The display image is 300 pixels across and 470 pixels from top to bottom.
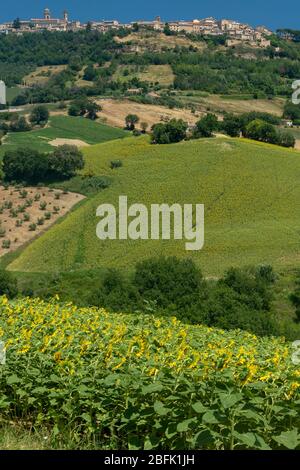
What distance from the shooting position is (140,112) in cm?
12325

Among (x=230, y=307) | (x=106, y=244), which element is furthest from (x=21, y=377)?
(x=106, y=244)

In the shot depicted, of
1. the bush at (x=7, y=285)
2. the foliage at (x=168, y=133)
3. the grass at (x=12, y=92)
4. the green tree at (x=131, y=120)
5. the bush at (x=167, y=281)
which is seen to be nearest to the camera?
the bush at (x=167, y=281)

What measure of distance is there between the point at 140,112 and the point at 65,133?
17567mm

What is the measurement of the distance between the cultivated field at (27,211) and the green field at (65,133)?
27018mm

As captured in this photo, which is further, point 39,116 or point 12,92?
point 12,92

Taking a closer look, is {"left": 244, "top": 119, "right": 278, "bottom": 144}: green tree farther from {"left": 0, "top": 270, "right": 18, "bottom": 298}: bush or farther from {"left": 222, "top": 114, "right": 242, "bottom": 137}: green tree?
{"left": 0, "top": 270, "right": 18, "bottom": 298}: bush

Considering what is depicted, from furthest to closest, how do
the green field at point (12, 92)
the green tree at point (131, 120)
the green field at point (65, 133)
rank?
1. the green field at point (12, 92)
2. the green tree at point (131, 120)
3. the green field at point (65, 133)

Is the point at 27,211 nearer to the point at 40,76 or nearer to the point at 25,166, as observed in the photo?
the point at 25,166

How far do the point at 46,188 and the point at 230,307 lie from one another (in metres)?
49.4

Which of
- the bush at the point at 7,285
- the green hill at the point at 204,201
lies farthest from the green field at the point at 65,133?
the bush at the point at 7,285

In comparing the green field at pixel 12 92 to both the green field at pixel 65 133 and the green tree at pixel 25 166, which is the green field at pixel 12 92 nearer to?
the green field at pixel 65 133

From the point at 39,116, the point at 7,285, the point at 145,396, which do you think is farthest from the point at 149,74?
the point at 145,396

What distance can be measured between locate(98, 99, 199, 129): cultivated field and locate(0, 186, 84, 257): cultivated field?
1889 inches

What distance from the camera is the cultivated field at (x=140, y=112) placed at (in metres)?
120
